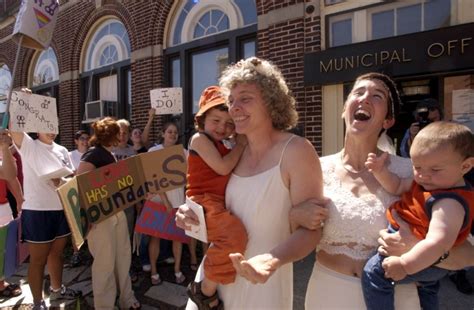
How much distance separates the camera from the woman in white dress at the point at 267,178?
1579mm

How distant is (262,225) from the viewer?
64.6 inches

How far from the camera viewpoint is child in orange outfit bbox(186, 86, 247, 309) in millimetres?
1645

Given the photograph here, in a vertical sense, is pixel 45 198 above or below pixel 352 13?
below

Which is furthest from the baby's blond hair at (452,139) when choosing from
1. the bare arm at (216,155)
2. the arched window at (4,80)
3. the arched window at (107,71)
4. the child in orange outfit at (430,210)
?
the arched window at (4,80)

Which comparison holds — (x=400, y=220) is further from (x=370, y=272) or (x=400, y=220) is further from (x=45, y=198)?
(x=45, y=198)

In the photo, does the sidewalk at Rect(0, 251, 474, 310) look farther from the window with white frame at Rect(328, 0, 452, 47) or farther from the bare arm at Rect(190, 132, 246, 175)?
the window with white frame at Rect(328, 0, 452, 47)

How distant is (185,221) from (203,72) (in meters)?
6.35

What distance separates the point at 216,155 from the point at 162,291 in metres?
2.97

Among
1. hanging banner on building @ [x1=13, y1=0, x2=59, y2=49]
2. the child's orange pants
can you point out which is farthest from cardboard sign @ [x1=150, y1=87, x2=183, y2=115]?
the child's orange pants

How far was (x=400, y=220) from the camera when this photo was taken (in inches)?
59.1

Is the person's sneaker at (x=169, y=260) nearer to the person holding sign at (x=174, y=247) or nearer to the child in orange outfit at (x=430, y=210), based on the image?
the person holding sign at (x=174, y=247)

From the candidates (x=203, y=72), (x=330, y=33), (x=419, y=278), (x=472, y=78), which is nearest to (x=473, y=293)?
(x=472, y=78)

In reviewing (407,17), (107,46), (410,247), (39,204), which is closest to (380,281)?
(410,247)

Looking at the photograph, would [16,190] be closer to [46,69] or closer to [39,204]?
[39,204]
